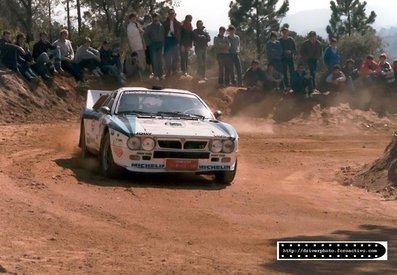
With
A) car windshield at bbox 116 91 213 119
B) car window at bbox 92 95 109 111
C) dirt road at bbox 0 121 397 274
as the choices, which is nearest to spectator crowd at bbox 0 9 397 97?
dirt road at bbox 0 121 397 274

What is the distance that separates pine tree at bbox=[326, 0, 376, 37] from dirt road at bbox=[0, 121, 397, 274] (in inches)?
2076

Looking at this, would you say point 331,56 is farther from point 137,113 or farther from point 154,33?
point 137,113

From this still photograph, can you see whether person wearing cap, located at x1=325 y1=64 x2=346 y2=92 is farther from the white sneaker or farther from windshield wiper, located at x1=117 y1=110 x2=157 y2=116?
windshield wiper, located at x1=117 y1=110 x2=157 y2=116

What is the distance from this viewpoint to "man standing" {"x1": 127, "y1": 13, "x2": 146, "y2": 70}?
21.9 meters

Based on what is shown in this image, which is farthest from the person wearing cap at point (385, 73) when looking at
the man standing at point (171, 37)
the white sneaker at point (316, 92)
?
the man standing at point (171, 37)

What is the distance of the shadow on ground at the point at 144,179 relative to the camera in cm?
1134

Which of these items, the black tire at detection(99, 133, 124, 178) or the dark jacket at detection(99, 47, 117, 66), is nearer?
the black tire at detection(99, 133, 124, 178)

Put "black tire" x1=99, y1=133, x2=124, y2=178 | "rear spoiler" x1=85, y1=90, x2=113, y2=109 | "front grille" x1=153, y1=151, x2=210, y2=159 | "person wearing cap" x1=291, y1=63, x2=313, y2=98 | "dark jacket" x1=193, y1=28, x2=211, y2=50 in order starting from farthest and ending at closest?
"person wearing cap" x1=291, y1=63, x2=313, y2=98 → "dark jacket" x1=193, y1=28, x2=211, y2=50 → "rear spoiler" x1=85, y1=90, x2=113, y2=109 → "black tire" x1=99, y1=133, x2=124, y2=178 → "front grille" x1=153, y1=151, x2=210, y2=159

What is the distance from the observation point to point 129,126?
11477 mm

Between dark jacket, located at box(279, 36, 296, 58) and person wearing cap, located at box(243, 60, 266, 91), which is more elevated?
dark jacket, located at box(279, 36, 296, 58)

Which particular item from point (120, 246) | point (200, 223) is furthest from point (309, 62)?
point (120, 246)

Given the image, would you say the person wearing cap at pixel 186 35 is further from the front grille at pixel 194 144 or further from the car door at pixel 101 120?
the front grille at pixel 194 144

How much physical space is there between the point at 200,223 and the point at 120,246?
5.07 feet

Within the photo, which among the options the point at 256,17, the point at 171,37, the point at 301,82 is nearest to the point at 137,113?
the point at 171,37
